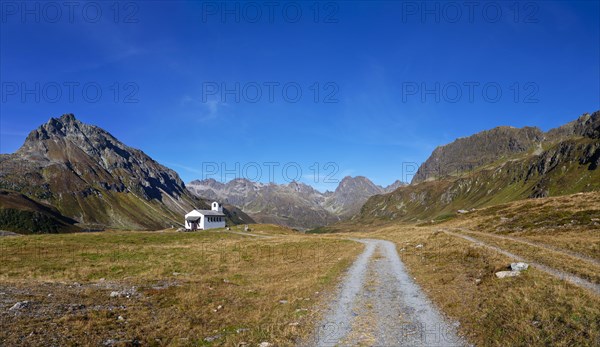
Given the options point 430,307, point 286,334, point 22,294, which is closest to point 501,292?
point 430,307

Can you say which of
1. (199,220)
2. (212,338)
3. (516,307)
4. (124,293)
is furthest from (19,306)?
(199,220)

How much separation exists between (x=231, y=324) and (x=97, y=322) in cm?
566

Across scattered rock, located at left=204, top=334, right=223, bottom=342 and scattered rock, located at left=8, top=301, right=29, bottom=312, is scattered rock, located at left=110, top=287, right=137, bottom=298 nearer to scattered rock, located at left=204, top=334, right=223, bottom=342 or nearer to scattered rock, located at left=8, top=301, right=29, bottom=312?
scattered rock, located at left=8, top=301, right=29, bottom=312

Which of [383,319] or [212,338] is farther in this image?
[383,319]

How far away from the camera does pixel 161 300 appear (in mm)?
19766

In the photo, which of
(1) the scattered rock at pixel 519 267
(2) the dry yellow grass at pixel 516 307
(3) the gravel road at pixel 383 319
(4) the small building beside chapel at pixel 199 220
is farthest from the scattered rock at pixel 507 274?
(4) the small building beside chapel at pixel 199 220

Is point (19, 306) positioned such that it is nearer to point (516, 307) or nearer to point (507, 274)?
point (516, 307)

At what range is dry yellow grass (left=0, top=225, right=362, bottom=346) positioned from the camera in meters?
13.3

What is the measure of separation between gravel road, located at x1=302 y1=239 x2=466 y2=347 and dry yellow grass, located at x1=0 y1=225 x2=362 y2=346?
4.22ft

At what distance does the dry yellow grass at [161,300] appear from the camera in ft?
43.7

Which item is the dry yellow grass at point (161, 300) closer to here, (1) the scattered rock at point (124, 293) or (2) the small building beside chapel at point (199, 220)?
(1) the scattered rock at point (124, 293)

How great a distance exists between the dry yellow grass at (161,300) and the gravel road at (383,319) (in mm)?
1286

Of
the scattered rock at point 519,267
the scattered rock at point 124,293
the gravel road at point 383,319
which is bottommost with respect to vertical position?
the gravel road at point 383,319

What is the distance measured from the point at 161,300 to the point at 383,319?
1286 centimetres
